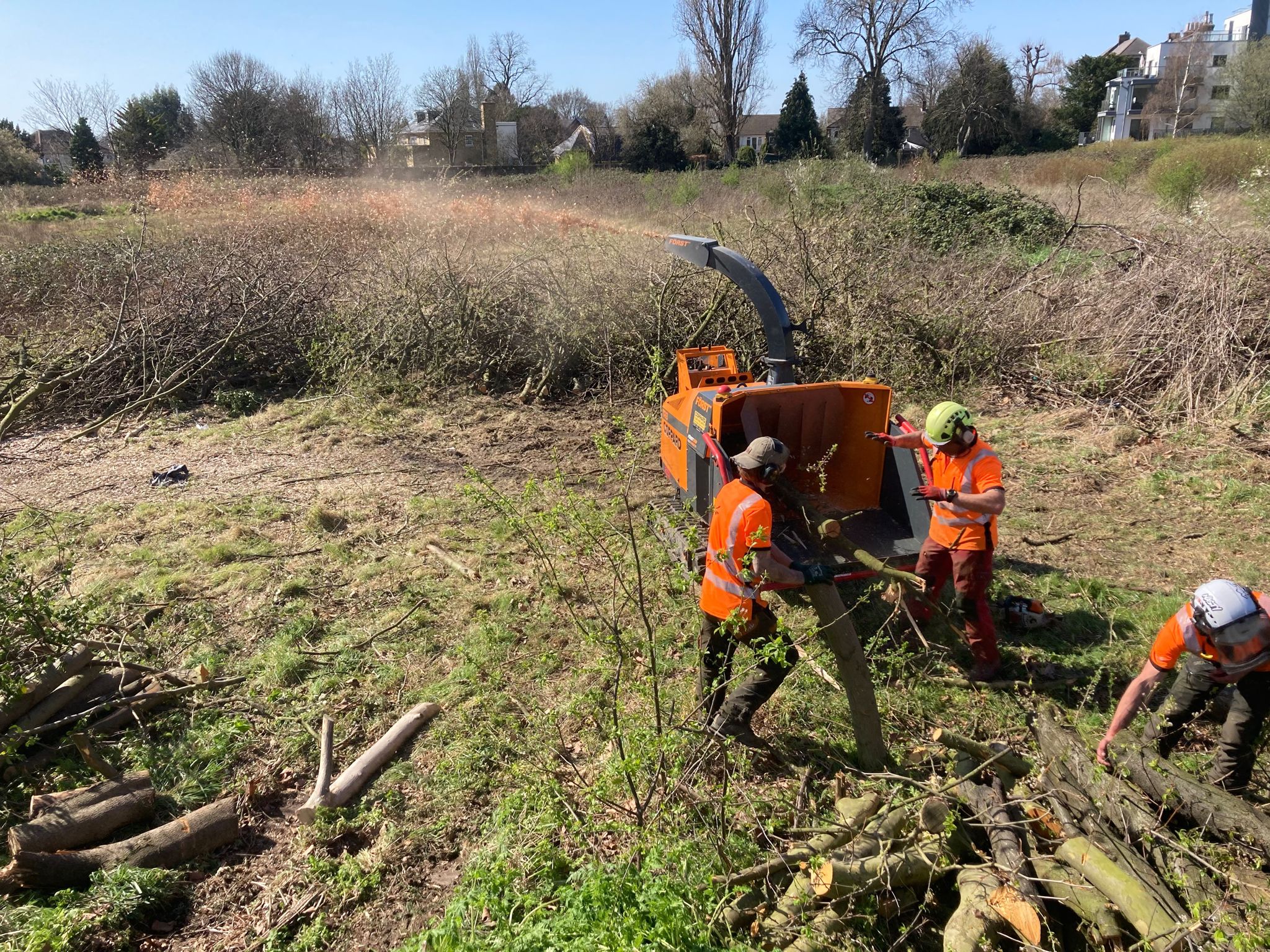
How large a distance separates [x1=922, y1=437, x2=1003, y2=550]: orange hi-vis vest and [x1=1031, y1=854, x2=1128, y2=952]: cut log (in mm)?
1986

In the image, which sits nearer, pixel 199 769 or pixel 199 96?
pixel 199 769

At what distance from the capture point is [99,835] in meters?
3.68

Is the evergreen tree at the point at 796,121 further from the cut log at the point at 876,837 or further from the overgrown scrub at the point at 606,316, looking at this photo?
the cut log at the point at 876,837

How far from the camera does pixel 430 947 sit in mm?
2994

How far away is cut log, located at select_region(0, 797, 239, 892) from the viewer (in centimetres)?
336

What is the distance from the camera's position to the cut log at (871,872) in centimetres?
294

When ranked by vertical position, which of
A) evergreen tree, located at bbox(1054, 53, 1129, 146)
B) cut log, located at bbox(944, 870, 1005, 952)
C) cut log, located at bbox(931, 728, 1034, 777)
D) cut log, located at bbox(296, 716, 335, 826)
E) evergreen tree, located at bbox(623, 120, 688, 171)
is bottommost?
cut log, located at bbox(296, 716, 335, 826)

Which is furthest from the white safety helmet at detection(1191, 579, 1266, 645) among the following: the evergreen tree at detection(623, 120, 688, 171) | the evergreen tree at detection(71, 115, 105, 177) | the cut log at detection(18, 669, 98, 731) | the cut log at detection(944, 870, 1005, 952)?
the evergreen tree at detection(71, 115, 105, 177)

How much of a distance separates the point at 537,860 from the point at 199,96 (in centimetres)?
4727

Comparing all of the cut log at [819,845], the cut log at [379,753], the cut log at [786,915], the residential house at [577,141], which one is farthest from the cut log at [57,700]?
the residential house at [577,141]

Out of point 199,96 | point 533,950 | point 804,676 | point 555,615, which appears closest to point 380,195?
point 555,615

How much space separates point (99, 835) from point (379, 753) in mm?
1302

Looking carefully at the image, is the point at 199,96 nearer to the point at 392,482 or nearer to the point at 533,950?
the point at 392,482

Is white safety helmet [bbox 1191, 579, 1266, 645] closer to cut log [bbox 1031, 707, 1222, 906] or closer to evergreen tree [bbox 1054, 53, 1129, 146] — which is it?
cut log [bbox 1031, 707, 1222, 906]
